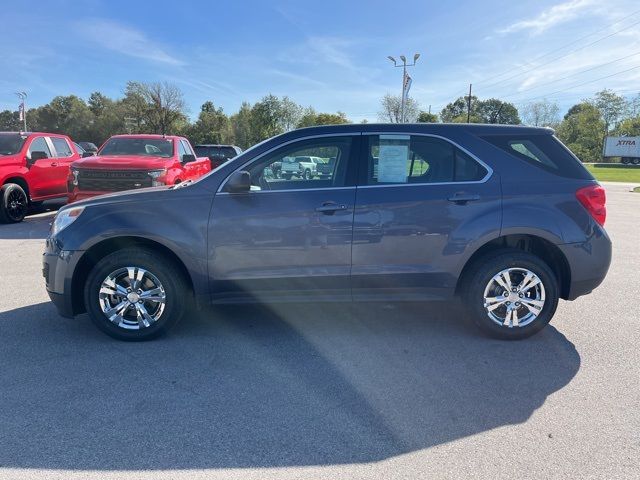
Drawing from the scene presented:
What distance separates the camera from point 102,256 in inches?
164

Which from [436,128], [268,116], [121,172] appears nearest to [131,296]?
[436,128]

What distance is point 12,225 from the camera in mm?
10109

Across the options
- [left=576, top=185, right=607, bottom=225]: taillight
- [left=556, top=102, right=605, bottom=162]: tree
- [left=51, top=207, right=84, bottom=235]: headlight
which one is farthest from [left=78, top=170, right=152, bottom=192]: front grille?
[left=556, top=102, right=605, bottom=162]: tree

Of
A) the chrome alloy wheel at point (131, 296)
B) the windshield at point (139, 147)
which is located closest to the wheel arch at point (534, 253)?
the chrome alloy wheel at point (131, 296)

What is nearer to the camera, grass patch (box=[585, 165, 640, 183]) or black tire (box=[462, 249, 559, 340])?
black tire (box=[462, 249, 559, 340])

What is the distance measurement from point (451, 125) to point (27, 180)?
386 inches

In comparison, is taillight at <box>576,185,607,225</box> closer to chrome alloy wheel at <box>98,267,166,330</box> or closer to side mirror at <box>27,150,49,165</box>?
chrome alloy wheel at <box>98,267,166,330</box>

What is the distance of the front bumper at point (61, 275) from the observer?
13.0 feet

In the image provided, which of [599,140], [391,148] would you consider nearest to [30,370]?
[391,148]

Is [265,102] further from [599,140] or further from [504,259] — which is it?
[504,259]

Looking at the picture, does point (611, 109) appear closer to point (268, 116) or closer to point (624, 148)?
point (624, 148)

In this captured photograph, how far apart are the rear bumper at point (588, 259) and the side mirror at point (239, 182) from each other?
9.01 feet

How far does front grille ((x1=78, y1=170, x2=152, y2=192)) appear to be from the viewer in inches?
345

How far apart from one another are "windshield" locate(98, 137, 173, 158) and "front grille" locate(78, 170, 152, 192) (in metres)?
1.35
